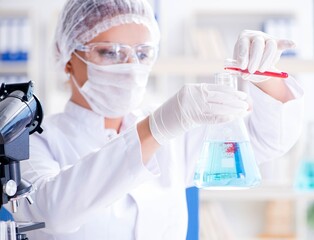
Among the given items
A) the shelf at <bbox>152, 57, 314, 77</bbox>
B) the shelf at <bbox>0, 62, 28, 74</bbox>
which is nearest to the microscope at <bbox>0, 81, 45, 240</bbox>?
the shelf at <bbox>152, 57, 314, 77</bbox>

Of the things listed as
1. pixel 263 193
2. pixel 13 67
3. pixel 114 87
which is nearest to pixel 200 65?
pixel 114 87

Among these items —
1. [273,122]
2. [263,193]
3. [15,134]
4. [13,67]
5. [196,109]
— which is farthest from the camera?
[13,67]

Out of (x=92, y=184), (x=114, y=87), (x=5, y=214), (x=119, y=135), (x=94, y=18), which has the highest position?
(x=94, y=18)

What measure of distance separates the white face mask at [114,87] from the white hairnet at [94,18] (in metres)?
0.10

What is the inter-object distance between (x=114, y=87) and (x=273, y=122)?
445mm

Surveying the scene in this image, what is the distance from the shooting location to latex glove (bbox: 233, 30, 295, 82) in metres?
1.35

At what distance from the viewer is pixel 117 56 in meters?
1.75

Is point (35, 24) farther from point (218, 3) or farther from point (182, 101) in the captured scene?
point (182, 101)

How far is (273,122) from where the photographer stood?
1.70 metres

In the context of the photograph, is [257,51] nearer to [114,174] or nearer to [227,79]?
[227,79]

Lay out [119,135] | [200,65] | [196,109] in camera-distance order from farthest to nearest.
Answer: [200,65] < [119,135] < [196,109]

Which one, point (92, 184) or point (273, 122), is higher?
point (273, 122)

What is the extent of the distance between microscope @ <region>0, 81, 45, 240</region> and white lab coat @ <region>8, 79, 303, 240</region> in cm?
24

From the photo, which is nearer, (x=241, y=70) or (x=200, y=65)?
(x=241, y=70)
